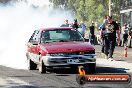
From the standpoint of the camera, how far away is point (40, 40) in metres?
15.6

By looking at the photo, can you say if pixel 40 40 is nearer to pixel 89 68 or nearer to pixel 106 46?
pixel 89 68

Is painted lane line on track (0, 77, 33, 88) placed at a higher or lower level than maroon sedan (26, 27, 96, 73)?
lower

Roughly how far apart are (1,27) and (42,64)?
125 ft

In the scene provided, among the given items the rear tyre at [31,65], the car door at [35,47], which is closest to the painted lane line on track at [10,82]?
the car door at [35,47]

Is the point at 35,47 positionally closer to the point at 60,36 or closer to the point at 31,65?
the point at 60,36

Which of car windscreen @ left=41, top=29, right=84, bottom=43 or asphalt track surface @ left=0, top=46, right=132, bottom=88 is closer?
asphalt track surface @ left=0, top=46, right=132, bottom=88

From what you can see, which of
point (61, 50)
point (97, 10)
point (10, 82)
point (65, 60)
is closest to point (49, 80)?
point (10, 82)

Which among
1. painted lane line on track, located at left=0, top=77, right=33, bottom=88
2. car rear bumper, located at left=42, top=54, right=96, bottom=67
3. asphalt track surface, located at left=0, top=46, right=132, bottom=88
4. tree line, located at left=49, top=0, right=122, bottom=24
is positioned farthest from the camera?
tree line, located at left=49, top=0, right=122, bottom=24

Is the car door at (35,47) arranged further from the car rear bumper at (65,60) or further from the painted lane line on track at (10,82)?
the painted lane line on track at (10,82)

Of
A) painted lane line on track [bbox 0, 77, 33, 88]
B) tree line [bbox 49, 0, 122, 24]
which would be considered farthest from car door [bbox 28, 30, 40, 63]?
tree line [bbox 49, 0, 122, 24]

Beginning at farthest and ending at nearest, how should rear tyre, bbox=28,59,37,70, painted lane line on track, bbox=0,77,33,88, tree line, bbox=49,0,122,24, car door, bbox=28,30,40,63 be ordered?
1. tree line, bbox=49,0,122,24
2. rear tyre, bbox=28,59,37,70
3. car door, bbox=28,30,40,63
4. painted lane line on track, bbox=0,77,33,88

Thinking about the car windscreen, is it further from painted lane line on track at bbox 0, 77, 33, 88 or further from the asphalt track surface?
painted lane line on track at bbox 0, 77, 33, 88

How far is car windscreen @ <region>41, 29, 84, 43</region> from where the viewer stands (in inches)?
612

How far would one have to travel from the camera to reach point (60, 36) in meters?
15.8
